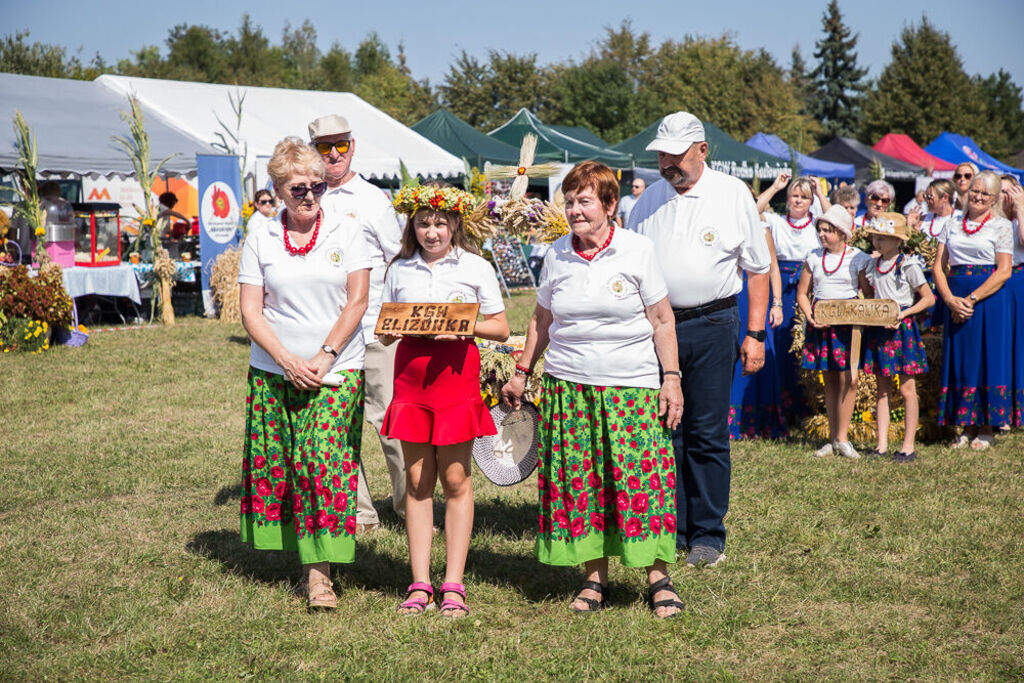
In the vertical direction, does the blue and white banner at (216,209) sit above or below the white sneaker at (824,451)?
above

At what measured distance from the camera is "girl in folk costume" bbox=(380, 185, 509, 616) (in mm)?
3973

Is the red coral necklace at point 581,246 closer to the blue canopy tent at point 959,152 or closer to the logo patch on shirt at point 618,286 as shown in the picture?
the logo patch on shirt at point 618,286

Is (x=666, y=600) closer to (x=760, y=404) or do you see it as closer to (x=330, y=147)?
(x=330, y=147)

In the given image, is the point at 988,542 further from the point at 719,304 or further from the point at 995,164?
the point at 995,164

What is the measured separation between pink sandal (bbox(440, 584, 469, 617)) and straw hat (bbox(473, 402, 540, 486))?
2.53ft

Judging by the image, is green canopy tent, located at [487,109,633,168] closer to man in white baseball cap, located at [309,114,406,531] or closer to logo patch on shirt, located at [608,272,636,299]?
man in white baseball cap, located at [309,114,406,531]

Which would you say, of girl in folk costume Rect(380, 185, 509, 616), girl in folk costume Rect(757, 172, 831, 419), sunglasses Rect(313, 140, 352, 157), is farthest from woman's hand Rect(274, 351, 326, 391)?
girl in folk costume Rect(757, 172, 831, 419)

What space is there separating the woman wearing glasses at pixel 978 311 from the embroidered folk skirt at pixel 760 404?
4.01ft

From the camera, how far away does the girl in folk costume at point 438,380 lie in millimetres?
3973

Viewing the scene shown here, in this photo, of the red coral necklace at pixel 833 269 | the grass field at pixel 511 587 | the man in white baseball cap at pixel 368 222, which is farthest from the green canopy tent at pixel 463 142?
the man in white baseball cap at pixel 368 222

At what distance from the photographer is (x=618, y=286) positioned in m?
3.93

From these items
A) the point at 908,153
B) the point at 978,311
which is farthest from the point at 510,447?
the point at 908,153

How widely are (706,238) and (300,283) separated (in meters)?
1.88

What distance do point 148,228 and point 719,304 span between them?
12319 millimetres
